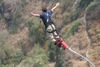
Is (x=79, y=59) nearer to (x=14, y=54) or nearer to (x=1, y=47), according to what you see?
(x=14, y=54)

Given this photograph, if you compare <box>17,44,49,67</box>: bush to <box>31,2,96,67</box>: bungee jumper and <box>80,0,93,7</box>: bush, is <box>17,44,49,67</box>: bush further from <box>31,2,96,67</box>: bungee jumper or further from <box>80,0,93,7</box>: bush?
<box>31,2,96,67</box>: bungee jumper

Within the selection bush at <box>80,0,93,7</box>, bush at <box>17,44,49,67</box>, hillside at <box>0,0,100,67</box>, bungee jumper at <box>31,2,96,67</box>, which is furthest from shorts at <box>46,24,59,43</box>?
bush at <box>80,0,93,7</box>

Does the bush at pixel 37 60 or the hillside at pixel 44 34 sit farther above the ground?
the hillside at pixel 44 34

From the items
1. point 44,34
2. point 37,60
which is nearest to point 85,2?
point 44,34

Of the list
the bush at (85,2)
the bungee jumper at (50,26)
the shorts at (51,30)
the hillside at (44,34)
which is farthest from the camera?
the bush at (85,2)

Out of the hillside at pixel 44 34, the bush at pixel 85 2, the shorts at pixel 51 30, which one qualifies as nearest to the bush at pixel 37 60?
the hillside at pixel 44 34

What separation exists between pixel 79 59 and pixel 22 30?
13557 mm

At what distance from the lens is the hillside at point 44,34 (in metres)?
20.3

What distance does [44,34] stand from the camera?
2625cm

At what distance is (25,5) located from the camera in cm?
3453

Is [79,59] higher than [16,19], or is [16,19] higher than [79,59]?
[16,19]

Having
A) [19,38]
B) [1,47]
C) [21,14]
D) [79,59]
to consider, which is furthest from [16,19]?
[79,59]

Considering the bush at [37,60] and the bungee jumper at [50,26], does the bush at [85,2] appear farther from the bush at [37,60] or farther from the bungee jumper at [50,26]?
the bungee jumper at [50,26]

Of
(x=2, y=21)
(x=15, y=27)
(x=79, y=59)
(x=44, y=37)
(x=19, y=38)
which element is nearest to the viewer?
(x=79, y=59)
